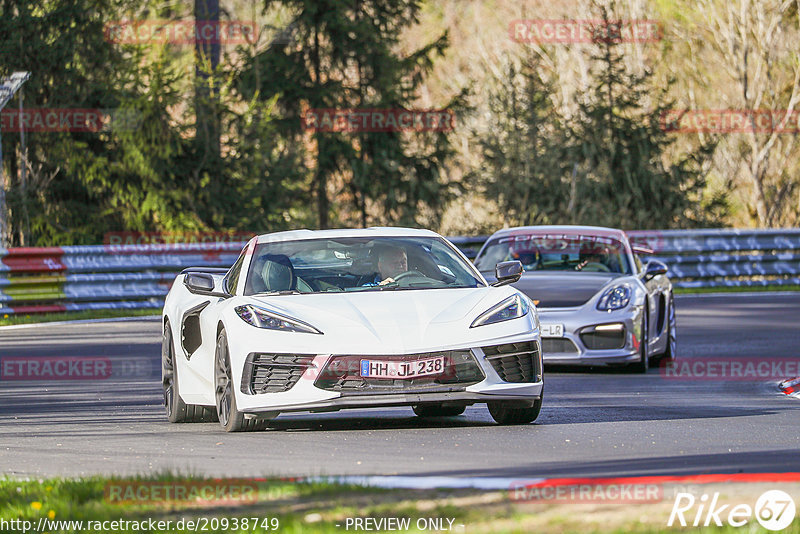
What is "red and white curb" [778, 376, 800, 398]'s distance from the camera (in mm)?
12414

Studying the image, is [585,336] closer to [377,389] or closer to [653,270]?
[653,270]

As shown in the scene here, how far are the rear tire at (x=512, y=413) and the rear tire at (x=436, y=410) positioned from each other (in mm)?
830

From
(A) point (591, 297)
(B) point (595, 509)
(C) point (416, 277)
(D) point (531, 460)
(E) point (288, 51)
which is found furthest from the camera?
(E) point (288, 51)

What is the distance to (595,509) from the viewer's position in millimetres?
5961

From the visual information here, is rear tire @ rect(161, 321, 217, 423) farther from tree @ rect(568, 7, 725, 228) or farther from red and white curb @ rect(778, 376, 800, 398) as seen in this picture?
tree @ rect(568, 7, 725, 228)

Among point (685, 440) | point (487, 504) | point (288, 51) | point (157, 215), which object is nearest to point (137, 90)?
point (157, 215)

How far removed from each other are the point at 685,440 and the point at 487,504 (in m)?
3.01

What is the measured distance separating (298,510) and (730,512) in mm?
1743

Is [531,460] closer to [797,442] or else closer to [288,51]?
[797,442]

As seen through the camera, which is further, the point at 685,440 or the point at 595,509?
the point at 685,440

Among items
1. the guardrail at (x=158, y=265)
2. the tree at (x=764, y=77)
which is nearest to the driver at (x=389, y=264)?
the guardrail at (x=158, y=265)

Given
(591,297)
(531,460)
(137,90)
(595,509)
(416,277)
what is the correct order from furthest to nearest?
(137,90) → (591,297) → (416,277) → (531,460) → (595,509)

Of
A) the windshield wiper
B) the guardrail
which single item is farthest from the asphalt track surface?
the guardrail

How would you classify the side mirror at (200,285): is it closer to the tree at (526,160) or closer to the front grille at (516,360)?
the front grille at (516,360)
